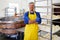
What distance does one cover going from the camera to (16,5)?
681cm

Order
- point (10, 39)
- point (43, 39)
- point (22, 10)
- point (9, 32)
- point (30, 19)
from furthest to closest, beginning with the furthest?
point (22, 10)
point (10, 39)
point (9, 32)
point (43, 39)
point (30, 19)

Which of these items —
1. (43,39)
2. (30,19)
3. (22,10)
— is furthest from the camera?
(22,10)

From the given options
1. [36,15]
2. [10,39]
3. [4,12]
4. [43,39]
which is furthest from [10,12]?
[36,15]

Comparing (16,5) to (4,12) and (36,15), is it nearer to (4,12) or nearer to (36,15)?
(4,12)

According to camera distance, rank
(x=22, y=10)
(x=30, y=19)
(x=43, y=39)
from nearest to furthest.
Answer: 1. (x=30, y=19)
2. (x=43, y=39)
3. (x=22, y=10)

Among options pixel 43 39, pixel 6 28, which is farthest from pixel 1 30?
pixel 43 39

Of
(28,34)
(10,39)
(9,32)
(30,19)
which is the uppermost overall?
(30,19)

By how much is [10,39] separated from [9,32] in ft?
1.66

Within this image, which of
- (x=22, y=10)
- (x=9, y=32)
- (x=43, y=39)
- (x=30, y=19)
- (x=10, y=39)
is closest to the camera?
(x=30, y=19)

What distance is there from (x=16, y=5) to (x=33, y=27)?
4.27 metres

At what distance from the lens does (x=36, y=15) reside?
9.09ft

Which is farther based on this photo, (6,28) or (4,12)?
(4,12)

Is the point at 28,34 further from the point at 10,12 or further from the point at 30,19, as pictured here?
the point at 10,12

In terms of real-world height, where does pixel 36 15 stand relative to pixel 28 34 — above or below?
above
